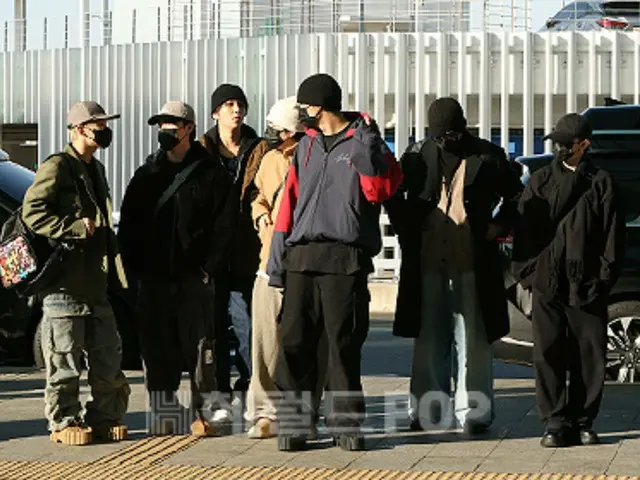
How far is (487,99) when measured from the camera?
28016 mm

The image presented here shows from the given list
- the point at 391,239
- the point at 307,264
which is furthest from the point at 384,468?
the point at 391,239

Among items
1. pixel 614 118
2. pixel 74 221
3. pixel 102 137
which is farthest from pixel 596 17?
pixel 74 221

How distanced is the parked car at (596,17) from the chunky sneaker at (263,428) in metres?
20.2

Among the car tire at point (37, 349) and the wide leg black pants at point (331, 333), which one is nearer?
the wide leg black pants at point (331, 333)

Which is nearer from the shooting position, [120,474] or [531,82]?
[120,474]

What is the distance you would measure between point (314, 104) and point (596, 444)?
2339 mm

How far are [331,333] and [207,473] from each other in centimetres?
103

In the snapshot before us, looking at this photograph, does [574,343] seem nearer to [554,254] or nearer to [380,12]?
[554,254]

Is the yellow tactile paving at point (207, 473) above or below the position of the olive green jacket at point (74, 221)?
below

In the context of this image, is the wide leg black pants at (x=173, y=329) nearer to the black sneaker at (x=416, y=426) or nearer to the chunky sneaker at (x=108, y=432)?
the chunky sneaker at (x=108, y=432)

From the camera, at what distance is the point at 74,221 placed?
1009 centimetres

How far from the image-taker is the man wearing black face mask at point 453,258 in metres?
10.3

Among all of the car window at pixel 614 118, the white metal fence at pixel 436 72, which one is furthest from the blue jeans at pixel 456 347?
the white metal fence at pixel 436 72

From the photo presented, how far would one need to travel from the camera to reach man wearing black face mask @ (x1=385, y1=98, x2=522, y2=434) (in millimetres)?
10320
